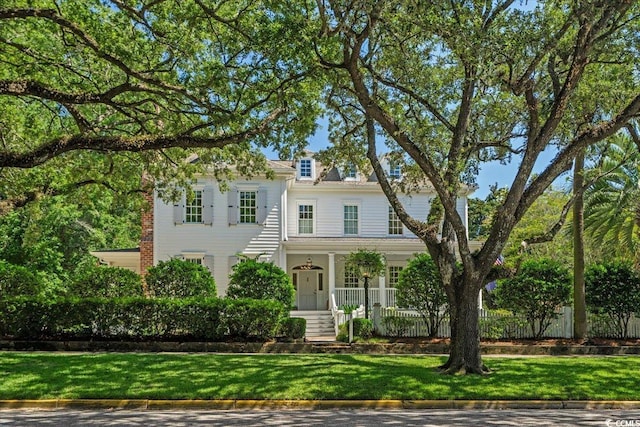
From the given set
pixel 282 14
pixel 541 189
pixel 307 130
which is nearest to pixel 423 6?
pixel 282 14

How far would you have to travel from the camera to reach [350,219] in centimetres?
2841

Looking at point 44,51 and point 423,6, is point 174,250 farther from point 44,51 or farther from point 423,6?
point 423,6

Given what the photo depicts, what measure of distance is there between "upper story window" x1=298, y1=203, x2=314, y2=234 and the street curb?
18110mm

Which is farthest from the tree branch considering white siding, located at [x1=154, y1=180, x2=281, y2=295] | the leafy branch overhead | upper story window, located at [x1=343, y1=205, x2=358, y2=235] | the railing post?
upper story window, located at [x1=343, y1=205, x2=358, y2=235]

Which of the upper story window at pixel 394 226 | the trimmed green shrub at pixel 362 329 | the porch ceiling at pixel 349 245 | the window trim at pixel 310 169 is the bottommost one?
the trimmed green shrub at pixel 362 329

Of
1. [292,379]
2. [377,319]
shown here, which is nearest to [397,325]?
[377,319]

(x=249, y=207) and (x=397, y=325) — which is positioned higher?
(x=249, y=207)

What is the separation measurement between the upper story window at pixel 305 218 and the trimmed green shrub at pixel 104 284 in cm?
A: 1017

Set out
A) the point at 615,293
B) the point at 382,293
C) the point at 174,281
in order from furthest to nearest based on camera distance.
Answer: the point at 382,293
the point at 174,281
the point at 615,293

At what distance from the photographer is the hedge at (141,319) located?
17.1m

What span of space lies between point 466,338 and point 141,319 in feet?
31.6

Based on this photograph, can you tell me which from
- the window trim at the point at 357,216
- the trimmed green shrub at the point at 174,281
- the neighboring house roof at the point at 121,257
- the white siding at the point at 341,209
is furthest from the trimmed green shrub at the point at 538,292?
the neighboring house roof at the point at 121,257

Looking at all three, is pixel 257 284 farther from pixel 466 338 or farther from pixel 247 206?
pixel 466 338

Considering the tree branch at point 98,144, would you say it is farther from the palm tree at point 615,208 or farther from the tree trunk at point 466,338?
the palm tree at point 615,208
